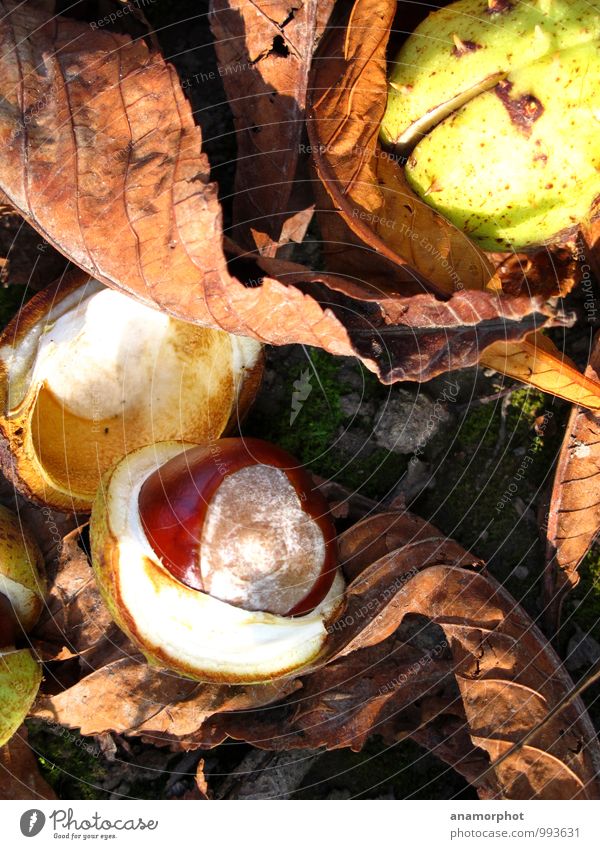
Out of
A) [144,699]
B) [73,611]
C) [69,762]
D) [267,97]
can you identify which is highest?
[267,97]

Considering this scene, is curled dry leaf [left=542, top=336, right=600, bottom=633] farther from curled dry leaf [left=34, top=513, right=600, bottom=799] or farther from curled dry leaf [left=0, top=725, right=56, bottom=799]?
curled dry leaf [left=0, top=725, right=56, bottom=799]

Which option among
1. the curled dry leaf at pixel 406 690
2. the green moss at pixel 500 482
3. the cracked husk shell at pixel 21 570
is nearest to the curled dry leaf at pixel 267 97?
the green moss at pixel 500 482

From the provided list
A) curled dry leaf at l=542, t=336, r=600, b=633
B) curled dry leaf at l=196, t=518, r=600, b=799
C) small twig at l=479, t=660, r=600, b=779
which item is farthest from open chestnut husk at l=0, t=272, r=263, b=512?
small twig at l=479, t=660, r=600, b=779

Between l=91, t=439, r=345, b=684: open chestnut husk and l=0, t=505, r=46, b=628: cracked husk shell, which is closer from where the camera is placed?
l=91, t=439, r=345, b=684: open chestnut husk

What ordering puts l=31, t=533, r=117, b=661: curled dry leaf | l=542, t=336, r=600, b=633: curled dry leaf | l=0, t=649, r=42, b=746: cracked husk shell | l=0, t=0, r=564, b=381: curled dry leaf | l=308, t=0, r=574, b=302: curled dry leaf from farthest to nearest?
l=31, t=533, r=117, b=661: curled dry leaf, l=542, t=336, r=600, b=633: curled dry leaf, l=0, t=649, r=42, b=746: cracked husk shell, l=308, t=0, r=574, b=302: curled dry leaf, l=0, t=0, r=564, b=381: curled dry leaf

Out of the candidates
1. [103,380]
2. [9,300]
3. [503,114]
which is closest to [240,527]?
[103,380]

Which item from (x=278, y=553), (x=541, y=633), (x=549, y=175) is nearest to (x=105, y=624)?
(x=278, y=553)

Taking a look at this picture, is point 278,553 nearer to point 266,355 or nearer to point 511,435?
point 266,355

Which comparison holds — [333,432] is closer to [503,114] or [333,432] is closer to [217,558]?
[217,558]
